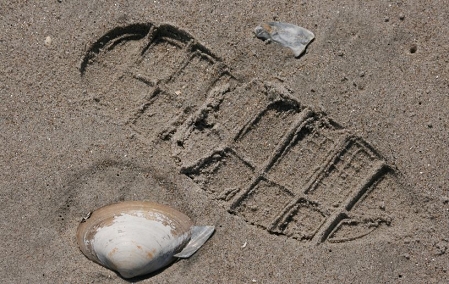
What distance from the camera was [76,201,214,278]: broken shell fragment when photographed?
113 inches

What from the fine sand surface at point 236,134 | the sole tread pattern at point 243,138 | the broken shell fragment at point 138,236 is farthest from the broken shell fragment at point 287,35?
the broken shell fragment at point 138,236

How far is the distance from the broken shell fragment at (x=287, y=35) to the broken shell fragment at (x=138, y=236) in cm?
113

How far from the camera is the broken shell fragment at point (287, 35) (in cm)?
296

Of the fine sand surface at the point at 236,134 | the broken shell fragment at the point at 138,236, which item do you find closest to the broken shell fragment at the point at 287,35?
the fine sand surface at the point at 236,134

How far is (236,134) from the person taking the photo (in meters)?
2.97

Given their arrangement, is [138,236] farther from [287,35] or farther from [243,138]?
[287,35]

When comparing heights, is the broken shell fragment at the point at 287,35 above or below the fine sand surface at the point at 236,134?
above

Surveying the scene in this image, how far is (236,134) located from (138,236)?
0.80m

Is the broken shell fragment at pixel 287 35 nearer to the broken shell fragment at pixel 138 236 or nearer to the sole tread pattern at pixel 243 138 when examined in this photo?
the sole tread pattern at pixel 243 138

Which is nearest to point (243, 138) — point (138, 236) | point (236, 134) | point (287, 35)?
point (236, 134)

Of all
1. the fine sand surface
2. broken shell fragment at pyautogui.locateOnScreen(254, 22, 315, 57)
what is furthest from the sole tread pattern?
broken shell fragment at pyautogui.locateOnScreen(254, 22, 315, 57)

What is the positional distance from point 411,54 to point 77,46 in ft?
6.31

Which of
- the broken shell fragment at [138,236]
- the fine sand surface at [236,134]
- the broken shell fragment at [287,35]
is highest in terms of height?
the broken shell fragment at [287,35]

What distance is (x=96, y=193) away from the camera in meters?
3.00
